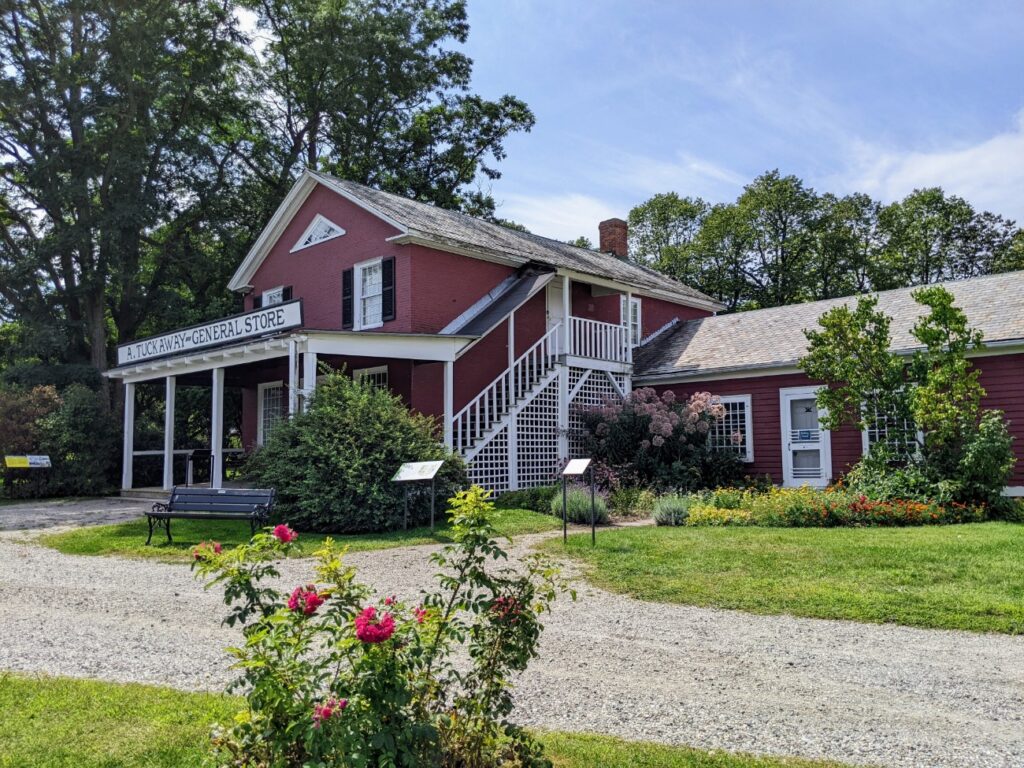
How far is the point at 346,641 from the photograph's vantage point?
9.75 ft

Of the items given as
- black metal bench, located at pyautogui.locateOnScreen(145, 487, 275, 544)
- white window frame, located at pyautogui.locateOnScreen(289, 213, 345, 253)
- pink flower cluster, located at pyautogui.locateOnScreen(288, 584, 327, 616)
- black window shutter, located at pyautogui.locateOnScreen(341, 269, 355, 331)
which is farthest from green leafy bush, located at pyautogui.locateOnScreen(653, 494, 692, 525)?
white window frame, located at pyautogui.locateOnScreen(289, 213, 345, 253)

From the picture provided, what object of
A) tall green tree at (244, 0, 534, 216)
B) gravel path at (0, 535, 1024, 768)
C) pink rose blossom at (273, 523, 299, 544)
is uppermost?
tall green tree at (244, 0, 534, 216)

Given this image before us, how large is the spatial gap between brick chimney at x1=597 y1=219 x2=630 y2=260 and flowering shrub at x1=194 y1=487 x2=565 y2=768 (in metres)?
26.0

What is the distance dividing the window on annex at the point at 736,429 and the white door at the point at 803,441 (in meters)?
0.83

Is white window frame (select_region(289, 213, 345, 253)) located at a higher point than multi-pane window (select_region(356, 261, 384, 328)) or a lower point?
higher

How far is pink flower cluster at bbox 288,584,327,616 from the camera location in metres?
3.02

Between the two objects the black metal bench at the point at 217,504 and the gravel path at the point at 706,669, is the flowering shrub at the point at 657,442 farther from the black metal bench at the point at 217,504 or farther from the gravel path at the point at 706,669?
the gravel path at the point at 706,669

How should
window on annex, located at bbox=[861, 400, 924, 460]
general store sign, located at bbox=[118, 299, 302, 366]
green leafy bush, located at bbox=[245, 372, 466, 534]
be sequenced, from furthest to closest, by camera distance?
general store sign, located at bbox=[118, 299, 302, 366], window on annex, located at bbox=[861, 400, 924, 460], green leafy bush, located at bbox=[245, 372, 466, 534]

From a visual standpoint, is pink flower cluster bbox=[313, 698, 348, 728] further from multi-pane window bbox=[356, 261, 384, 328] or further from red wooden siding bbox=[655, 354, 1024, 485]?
multi-pane window bbox=[356, 261, 384, 328]

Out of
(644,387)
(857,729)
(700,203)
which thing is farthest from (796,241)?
(857,729)

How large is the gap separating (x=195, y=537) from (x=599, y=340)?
10.5m

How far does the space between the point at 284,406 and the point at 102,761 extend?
58.8ft

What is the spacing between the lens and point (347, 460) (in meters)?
13.0

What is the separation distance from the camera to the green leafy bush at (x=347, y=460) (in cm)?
1276
